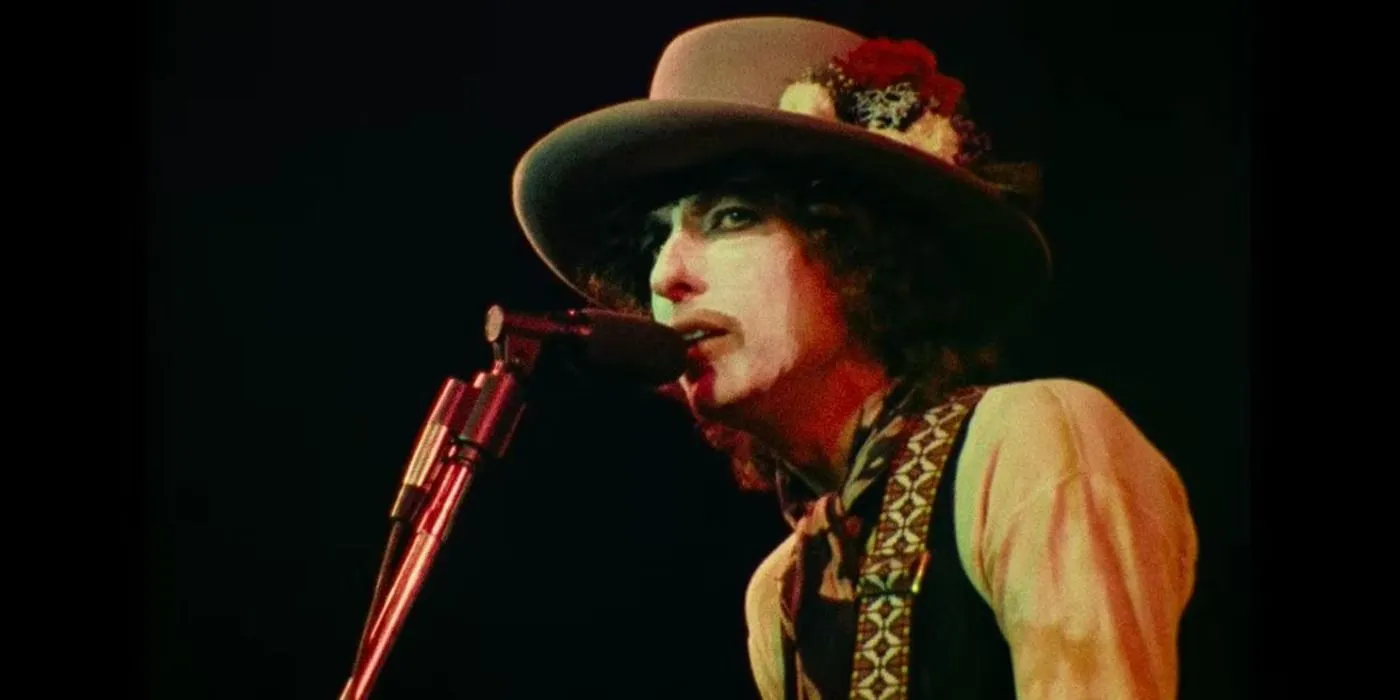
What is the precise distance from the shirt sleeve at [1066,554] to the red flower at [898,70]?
0.34 meters

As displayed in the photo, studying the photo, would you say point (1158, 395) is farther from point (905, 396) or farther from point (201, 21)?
point (201, 21)

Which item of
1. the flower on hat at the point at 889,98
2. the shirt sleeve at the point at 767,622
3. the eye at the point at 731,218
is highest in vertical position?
the flower on hat at the point at 889,98

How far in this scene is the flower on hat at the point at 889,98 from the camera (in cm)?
191

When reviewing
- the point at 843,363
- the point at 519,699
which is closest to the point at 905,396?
the point at 843,363

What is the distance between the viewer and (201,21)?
7.22 ft

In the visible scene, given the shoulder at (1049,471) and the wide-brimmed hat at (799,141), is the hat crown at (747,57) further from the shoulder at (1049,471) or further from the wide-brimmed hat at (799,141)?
the shoulder at (1049,471)

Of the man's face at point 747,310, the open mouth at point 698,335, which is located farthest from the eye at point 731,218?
the open mouth at point 698,335

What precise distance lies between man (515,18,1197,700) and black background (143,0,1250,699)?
0.07 meters

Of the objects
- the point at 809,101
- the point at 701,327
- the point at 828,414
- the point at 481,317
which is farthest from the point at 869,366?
the point at 481,317

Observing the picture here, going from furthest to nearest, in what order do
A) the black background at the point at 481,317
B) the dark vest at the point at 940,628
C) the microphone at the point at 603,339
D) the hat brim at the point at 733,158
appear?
the black background at the point at 481,317
the hat brim at the point at 733,158
the dark vest at the point at 940,628
the microphone at the point at 603,339

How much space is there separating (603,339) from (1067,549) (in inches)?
19.7

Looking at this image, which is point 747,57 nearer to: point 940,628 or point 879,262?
point 879,262

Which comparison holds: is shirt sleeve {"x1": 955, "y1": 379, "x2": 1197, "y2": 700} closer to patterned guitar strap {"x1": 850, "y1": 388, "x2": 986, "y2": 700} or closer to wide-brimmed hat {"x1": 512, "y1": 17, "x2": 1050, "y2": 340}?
patterned guitar strap {"x1": 850, "y1": 388, "x2": 986, "y2": 700}

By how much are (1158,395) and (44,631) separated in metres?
1.38
